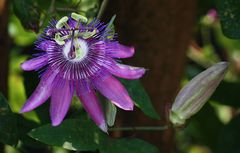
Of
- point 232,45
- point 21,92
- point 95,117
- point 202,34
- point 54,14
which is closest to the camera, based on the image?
point 95,117

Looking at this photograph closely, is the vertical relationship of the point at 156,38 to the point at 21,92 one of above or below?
above

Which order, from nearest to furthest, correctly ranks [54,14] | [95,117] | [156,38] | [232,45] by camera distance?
[95,117]
[54,14]
[156,38]
[232,45]

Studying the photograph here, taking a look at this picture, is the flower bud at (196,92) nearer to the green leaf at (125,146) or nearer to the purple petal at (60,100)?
the green leaf at (125,146)

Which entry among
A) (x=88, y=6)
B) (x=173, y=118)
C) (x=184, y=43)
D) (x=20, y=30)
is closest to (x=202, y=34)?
(x=20, y=30)

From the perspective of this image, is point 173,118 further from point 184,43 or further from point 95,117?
point 184,43

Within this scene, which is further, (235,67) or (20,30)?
(235,67)

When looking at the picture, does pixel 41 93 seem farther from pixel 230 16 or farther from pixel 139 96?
pixel 230 16

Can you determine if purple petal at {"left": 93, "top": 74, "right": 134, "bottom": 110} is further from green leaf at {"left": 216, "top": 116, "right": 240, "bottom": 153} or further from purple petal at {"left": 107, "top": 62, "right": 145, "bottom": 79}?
green leaf at {"left": 216, "top": 116, "right": 240, "bottom": 153}

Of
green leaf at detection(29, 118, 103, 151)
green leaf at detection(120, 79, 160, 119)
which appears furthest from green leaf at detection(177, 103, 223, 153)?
green leaf at detection(29, 118, 103, 151)
